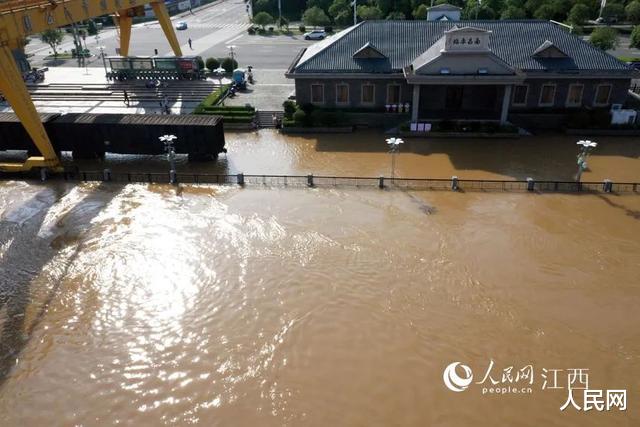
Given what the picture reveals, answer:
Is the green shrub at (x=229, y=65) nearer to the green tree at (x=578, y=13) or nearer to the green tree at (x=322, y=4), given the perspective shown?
the green tree at (x=322, y=4)

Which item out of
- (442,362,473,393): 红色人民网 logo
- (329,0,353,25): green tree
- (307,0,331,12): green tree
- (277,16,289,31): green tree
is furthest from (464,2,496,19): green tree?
(442,362,473,393): 红色人民网 logo

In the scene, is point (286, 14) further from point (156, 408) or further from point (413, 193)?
point (156, 408)

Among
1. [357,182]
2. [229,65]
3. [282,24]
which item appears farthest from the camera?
[282,24]

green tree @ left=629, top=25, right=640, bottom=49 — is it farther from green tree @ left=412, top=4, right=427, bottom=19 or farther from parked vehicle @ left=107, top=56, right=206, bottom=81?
parked vehicle @ left=107, top=56, right=206, bottom=81

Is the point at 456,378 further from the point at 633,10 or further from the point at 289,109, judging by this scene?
the point at 633,10

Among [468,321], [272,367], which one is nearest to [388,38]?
[468,321]

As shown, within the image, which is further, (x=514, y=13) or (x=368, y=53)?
(x=514, y=13)

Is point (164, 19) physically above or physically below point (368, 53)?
above

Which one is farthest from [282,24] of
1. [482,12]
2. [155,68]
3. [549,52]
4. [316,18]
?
[549,52]
